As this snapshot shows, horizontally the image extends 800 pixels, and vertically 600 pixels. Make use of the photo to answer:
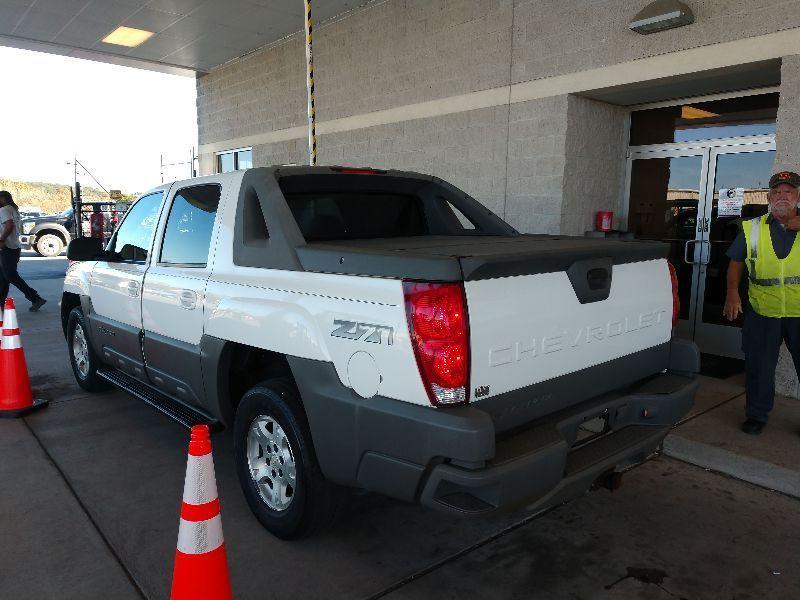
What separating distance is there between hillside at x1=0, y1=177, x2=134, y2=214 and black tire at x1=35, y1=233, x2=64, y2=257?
51.6 meters

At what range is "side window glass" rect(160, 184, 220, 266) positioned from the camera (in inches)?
144

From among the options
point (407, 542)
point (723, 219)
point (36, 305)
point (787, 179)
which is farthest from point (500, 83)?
point (36, 305)

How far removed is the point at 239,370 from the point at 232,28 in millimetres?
9202

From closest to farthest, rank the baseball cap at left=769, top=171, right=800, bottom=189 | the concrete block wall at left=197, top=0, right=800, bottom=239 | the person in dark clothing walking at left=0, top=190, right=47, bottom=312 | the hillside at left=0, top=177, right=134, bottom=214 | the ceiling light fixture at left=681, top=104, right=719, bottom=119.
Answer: the baseball cap at left=769, top=171, right=800, bottom=189
the concrete block wall at left=197, top=0, right=800, bottom=239
the ceiling light fixture at left=681, top=104, right=719, bottom=119
the person in dark clothing walking at left=0, top=190, right=47, bottom=312
the hillside at left=0, top=177, right=134, bottom=214

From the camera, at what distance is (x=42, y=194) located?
7638cm

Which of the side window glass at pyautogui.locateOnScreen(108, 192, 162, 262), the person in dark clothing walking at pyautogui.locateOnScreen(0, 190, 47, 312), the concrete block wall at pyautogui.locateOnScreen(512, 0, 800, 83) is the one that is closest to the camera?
the side window glass at pyautogui.locateOnScreen(108, 192, 162, 262)

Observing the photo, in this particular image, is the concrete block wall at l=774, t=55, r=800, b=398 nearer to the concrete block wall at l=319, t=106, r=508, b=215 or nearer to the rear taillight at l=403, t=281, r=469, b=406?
the concrete block wall at l=319, t=106, r=508, b=215

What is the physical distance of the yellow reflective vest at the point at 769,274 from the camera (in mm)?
4234

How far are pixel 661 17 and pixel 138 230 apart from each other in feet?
16.4

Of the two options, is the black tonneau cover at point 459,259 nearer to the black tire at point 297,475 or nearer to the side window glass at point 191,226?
the black tire at point 297,475

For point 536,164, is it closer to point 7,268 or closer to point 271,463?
point 271,463

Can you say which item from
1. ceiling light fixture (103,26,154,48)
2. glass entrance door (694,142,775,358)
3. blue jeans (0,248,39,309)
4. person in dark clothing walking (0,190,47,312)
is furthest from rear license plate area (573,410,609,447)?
ceiling light fixture (103,26,154,48)

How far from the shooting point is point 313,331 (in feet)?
8.78

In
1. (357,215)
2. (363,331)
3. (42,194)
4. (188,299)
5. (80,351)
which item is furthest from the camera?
(42,194)
